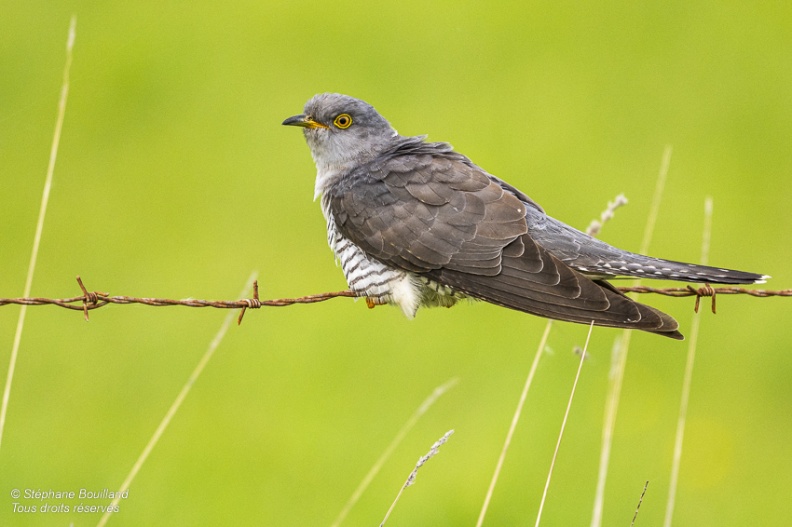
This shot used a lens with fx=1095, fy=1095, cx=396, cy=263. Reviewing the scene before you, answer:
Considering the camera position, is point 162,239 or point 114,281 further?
point 162,239

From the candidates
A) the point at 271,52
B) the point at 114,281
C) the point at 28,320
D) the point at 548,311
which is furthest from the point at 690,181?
the point at 548,311

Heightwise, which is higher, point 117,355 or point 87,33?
point 87,33

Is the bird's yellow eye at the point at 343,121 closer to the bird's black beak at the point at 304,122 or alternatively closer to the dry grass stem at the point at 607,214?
the bird's black beak at the point at 304,122

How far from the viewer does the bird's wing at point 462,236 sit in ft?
13.7

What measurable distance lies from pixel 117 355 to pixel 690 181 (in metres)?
5.98

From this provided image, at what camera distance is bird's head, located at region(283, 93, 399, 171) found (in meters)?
5.23

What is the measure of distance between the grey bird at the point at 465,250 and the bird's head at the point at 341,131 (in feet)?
0.80

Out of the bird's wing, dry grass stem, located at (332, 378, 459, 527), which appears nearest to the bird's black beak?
the bird's wing

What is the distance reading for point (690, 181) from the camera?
11211 millimetres

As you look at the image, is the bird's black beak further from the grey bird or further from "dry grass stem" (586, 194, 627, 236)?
"dry grass stem" (586, 194, 627, 236)

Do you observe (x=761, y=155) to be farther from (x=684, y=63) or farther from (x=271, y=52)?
(x=271, y=52)

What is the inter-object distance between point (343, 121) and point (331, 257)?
474cm

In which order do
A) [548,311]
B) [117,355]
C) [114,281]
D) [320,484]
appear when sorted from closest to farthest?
[548,311]
[320,484]
[117,355]
[114,281]

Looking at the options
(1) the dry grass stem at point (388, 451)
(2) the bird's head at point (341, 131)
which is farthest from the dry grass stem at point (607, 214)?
(2) the bird's head at point (341, 131)
